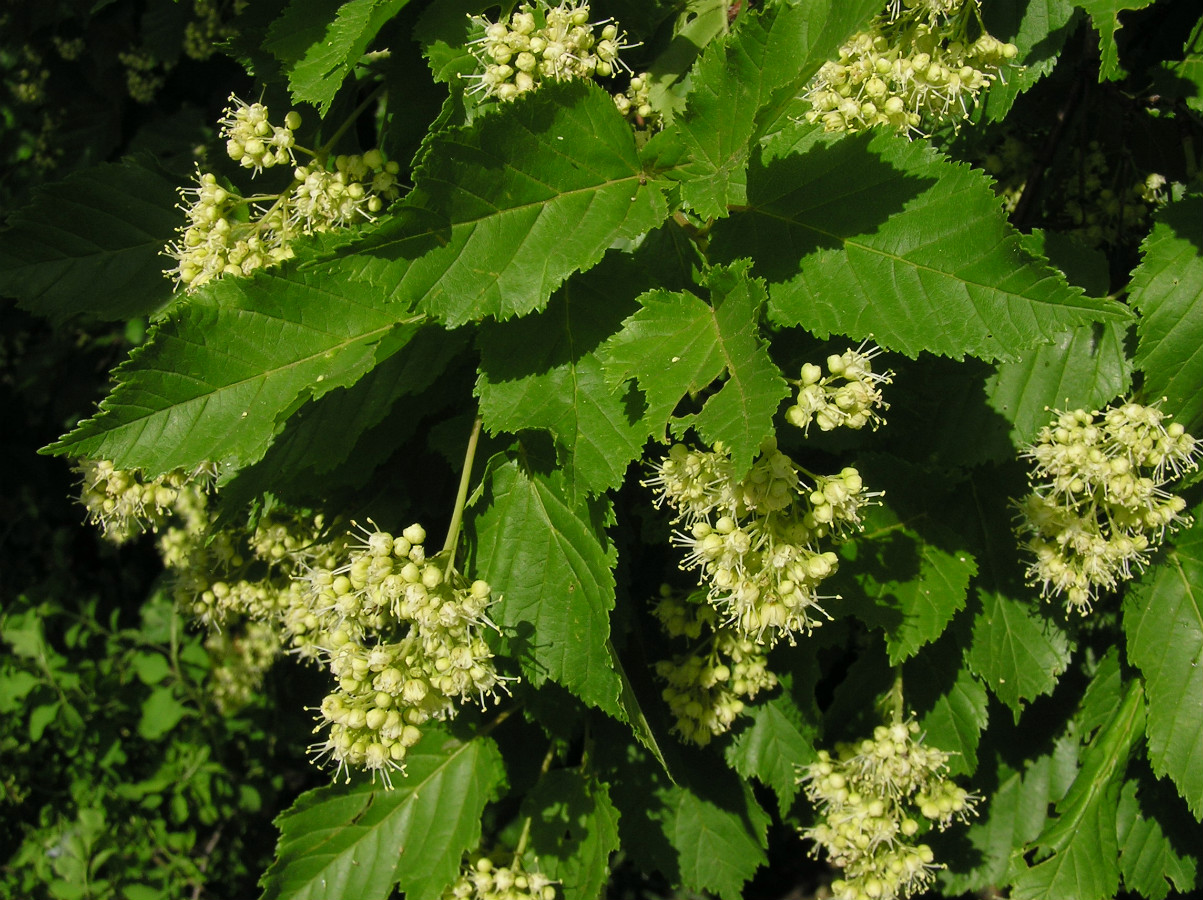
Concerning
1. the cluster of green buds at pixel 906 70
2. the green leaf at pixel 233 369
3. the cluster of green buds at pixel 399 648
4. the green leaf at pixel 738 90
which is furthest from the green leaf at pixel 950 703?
the green leaf at pixel 233 369

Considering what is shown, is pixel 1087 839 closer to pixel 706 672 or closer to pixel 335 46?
pixel 706 672

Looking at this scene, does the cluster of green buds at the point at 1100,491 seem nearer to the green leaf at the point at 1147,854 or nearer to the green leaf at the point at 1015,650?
the green leaf at the point at 1015,650

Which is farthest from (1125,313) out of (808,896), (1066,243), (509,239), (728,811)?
(808,896)

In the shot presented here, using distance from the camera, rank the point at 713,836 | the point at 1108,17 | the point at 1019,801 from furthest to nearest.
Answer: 1. the point at 1019,801
2. the point at 713,836
3. the point at 1108,17

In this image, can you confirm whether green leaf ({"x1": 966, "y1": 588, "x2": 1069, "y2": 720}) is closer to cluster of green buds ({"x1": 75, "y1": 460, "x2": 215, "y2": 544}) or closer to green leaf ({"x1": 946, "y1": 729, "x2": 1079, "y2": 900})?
green leaf ({"x1": 946, "y1": 729, "x2": 1079, "y2": 900})

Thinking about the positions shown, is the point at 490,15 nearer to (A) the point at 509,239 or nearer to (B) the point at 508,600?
(A) the point at 509,239

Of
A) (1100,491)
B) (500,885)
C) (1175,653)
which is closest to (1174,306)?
(1100,491)
